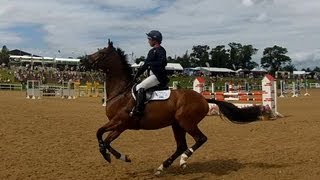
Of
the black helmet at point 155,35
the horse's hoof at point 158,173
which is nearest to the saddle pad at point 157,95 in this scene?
the black helmet at point 155,35

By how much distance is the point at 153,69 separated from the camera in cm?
991

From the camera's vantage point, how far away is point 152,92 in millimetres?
9984

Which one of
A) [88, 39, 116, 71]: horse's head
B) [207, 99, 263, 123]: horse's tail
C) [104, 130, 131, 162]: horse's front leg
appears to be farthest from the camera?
[207, 99, 263, 123]: horse's tail

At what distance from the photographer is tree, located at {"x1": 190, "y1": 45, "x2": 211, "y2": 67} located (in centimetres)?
16000

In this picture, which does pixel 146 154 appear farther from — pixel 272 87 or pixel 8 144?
pixel 272 87

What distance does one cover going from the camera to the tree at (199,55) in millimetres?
160000

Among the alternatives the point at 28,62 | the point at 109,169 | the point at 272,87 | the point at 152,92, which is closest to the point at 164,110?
the point at 152,92

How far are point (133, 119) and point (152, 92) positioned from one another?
686 mm

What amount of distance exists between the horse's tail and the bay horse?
1.00 m

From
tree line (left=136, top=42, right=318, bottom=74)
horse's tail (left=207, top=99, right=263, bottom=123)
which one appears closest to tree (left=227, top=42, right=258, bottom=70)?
tree line (left=136, top=42, right=318, bottom=74)

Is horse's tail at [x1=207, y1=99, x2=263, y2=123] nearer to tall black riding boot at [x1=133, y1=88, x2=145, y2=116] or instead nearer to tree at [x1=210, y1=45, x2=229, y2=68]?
tall black riding boot at [x1=133, y1=88, x2=145, y2=116]

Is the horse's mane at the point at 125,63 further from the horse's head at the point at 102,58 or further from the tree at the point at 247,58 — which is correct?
the tree at the point at 247,58

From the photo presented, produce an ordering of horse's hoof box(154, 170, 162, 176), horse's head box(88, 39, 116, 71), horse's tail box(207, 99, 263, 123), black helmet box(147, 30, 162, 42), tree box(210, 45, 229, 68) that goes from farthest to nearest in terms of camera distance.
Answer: tree box(210, 45, 229, 68)
horse's tail box(207, 99, 263, 123)
horse's head box(88, 39, 116, 71)
black helmet box(147, 30, 162, 42)
horse's hoof box(154, 170, 162, 176)

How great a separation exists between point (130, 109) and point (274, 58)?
6549 inches
